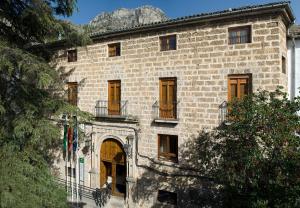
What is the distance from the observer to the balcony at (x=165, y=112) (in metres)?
14.7

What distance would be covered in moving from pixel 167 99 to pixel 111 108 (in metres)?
3.67

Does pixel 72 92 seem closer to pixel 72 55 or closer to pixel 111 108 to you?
pixel 72 55

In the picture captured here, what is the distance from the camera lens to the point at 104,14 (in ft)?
175

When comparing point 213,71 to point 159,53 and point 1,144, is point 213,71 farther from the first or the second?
point 1,144

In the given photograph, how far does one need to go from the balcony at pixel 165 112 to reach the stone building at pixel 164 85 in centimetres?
5

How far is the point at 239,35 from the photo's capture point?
13.0m

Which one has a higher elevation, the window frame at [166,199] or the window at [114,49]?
the window at [114,49]

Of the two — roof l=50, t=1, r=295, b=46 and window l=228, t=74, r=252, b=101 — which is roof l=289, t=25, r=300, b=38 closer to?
roof l=50, t=1, r=295, b=46

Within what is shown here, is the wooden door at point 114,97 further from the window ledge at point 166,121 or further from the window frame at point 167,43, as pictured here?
the window frame at point 167,43

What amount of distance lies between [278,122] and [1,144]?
8.49 meters

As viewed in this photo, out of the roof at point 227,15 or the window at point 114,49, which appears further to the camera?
the window at point 114,49

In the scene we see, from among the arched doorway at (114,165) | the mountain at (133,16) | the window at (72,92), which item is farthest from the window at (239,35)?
the mountain at (133,16)

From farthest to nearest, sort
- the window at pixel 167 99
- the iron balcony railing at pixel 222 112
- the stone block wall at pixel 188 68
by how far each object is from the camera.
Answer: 1. the window at pixel 167 99
2. the iron balcony railing at pixel 222 112
3. the stone block wall at pixel 188 68

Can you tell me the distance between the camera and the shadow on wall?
13.8m
